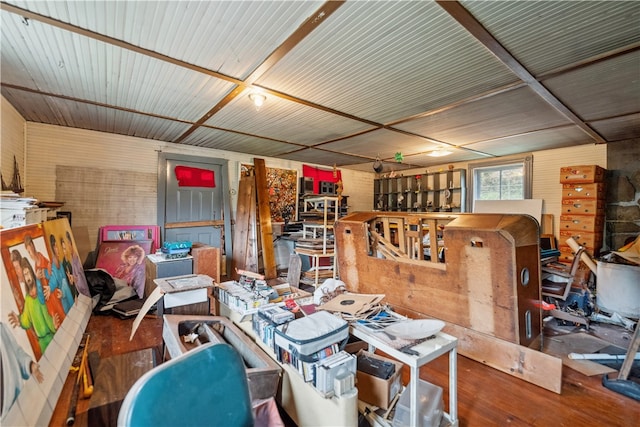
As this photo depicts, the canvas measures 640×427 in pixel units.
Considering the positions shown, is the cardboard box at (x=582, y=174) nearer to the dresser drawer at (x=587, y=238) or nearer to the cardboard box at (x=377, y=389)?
the dresser drawer at (x=587, y=238)

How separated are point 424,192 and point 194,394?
6.94m

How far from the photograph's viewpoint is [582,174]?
440cm

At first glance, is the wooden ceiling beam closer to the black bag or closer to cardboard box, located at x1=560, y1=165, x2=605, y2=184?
cardboard box, located at x1=560, y1=165, x2=605, y2=184

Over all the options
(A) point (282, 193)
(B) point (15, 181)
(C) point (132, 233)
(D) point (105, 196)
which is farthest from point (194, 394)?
(A) point (282, 193)

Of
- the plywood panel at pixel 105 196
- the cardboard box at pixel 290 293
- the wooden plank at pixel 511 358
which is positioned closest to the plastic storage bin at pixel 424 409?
the wooden plank at pixel 511 358

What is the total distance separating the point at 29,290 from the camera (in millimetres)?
→ 2057

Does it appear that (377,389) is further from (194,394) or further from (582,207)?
(582,207)

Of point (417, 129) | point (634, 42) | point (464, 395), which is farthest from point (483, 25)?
point (464, 395)

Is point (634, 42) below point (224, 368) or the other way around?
the other way around

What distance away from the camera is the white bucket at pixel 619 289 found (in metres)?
3.12

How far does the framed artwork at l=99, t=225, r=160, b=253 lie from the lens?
172 inches

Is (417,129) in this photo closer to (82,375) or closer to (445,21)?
(445,21)

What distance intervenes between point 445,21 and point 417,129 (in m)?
2.34

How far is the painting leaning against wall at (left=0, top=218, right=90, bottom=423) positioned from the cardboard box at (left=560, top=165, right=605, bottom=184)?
21.4 ft
